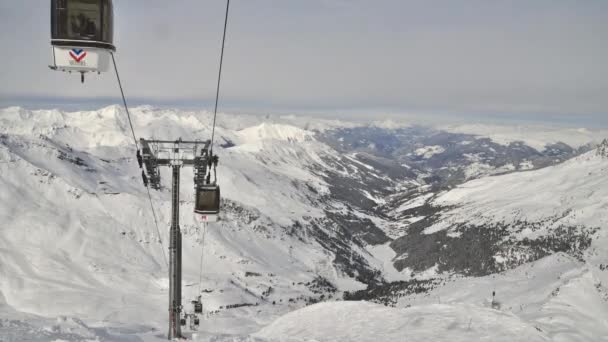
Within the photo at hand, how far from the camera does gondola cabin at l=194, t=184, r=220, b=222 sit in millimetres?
24281

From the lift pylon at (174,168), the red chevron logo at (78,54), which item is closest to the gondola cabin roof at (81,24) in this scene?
the red chevron logo at (78,54)

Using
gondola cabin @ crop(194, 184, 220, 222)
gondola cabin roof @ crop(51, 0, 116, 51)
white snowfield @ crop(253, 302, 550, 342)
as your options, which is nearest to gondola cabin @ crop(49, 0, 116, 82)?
gondola cabin roof @ crop(51, 0, 116, 51)

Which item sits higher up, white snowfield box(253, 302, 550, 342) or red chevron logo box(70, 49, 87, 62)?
red chevron logo box(70, 49, 87, 62)

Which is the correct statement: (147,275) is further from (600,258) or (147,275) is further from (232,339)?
(600,258)

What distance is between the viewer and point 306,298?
510 feet

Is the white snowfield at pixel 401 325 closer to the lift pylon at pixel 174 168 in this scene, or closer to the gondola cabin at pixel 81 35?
the lift pylon at pixel 174 168

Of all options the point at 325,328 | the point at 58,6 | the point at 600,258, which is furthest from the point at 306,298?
the point at 58,6

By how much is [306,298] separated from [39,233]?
3665 inches

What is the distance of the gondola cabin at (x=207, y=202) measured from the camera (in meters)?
24.3

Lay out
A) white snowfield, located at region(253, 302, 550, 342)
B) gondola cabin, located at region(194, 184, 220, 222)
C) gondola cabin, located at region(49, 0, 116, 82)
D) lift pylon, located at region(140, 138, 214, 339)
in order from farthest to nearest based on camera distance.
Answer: white snowfield, located at region(253, 302, 550, 342), gondola cabin, located at region(194, 184, 220, 222), lift pylon, located at region(140, 138, 214, 339), gondola cabin, located at region(49, 0, 116, 82)

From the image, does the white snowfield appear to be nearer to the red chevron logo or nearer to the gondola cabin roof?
the red chevron logo

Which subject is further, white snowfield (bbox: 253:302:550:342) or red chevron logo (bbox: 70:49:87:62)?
white snowfield (bbox: 253:302:550:342)

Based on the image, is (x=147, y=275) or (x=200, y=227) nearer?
(x=147, y=275)

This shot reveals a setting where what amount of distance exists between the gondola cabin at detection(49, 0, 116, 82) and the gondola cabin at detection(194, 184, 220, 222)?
12151mm
